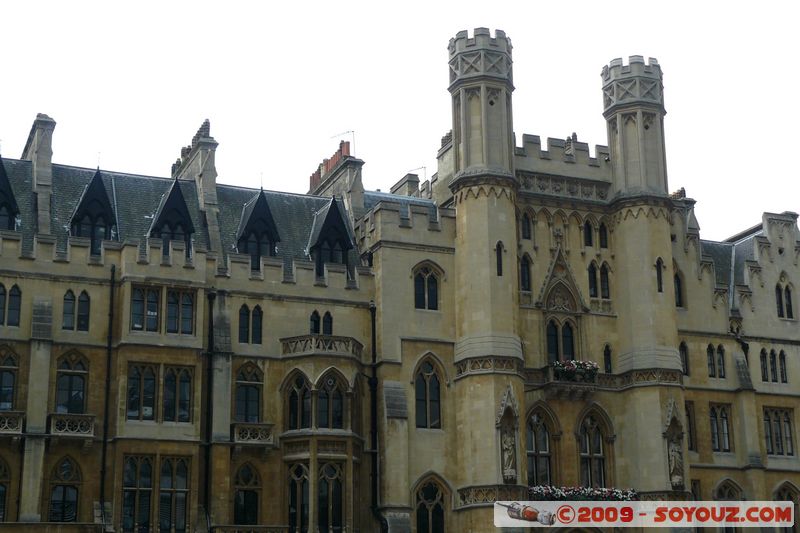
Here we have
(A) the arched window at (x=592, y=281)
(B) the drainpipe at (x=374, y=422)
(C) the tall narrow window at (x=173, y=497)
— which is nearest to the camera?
(C) the tall narrow window at (x=173, y=497)

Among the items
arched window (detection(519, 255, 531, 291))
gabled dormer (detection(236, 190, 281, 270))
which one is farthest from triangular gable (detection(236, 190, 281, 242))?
arched window (detection(519, 255, 531, 291))

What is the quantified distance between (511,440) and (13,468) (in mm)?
18437

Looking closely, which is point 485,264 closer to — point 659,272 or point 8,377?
point 659,272

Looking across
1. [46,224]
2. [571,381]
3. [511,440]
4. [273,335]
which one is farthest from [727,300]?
[46,224]

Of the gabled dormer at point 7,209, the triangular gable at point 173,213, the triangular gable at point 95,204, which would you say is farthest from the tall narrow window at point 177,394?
the gabled dormer at point 7,209

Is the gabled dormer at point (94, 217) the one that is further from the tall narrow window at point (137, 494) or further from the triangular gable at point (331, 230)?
the tall narrow window at point (137, 494)

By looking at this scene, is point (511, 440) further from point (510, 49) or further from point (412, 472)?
point (510, 49)

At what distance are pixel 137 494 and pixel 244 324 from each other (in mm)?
7954

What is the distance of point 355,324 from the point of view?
53.3 meters

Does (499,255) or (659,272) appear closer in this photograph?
(499,255)

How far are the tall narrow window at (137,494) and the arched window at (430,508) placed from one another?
10468 mm

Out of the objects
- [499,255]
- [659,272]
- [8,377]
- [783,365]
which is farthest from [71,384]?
[783,365]

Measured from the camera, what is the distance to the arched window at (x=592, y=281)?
5700 cm

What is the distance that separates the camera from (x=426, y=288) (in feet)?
178
